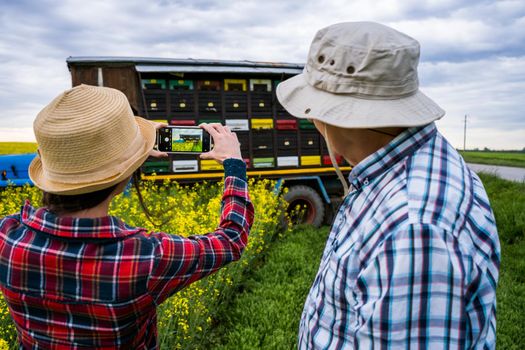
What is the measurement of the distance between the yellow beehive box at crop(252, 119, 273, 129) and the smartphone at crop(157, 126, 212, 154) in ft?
17.6

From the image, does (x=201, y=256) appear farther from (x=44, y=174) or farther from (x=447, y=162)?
(x=447, y=162)

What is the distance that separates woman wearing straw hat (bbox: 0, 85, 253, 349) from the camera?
1340mm

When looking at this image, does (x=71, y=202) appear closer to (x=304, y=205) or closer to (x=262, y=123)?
(x=262, y=123)

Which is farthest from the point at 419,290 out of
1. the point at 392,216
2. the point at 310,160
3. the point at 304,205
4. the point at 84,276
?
the point at 304,205

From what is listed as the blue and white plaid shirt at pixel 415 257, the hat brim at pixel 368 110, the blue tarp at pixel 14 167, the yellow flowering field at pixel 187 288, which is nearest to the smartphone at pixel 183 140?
the yellow flowering field at pixel 187 288

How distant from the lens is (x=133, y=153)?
1.50 metres

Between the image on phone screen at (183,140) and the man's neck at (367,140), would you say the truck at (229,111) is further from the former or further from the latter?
the man's neck at (367,140)

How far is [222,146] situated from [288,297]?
3077 millimetres

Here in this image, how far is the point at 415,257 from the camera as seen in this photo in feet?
3.26

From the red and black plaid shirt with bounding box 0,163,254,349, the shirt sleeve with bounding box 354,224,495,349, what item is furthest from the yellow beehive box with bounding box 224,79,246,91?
the shirt sleeve with bounding box 354,224,495,349

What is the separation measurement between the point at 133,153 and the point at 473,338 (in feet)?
3.61

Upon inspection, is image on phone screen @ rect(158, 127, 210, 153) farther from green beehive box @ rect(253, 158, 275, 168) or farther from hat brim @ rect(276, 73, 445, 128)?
green beehive box @ rect(253, 158, 275, 168)

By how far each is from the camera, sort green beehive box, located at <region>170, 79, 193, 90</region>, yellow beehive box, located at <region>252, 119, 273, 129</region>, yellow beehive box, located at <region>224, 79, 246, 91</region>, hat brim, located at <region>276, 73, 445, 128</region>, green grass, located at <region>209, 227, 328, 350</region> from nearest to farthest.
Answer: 1. hat brim, located at <region>276, 73, 445, 128</region>
2. green grass, located at <region>209, 227, 328, 350</region>
3. green beehive box, located at <region>170, 79, 193, 90</region>
4. yellow beehive box, located at <region>224, 79, 246, 91</region>
5. yellow beehive box, located at <region>252, 119, 273, 129</region>

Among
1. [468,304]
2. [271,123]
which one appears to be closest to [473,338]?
[468,304]
